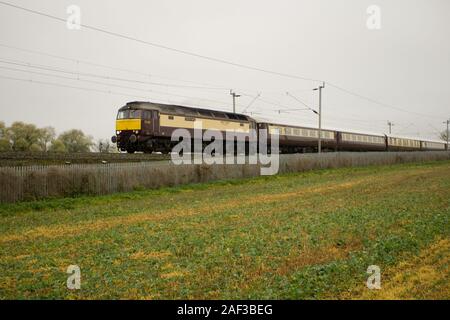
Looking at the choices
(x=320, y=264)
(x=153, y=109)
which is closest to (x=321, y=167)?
(x=153, y=109)

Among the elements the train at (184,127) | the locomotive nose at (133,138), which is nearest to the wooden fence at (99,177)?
the locomotive nose at (133,138)

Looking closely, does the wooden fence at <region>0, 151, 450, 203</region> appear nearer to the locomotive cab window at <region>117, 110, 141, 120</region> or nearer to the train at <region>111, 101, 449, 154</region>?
the train at <region>111, 101, 449, 154</region>

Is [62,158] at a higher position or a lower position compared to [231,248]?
higher

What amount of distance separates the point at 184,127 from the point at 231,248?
2320 cm

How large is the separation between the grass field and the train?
36.6ft

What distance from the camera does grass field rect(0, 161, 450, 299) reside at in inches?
306

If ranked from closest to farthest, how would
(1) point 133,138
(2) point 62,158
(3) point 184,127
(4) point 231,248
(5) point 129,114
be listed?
(4) point 231,248 → (2) point 62,158 → (1) point 133,138 → (5) point 129,114 → (3) point 184,127

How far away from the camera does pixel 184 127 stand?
3312 centimetres

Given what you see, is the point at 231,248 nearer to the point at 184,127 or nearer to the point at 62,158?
the point at 62,158

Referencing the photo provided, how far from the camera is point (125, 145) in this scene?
31.3 meters

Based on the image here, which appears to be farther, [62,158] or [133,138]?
[133,138]

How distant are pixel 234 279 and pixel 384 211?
9681 mm

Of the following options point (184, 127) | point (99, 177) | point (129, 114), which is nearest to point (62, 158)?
point (99, 177)
